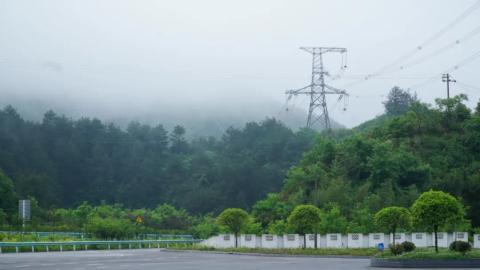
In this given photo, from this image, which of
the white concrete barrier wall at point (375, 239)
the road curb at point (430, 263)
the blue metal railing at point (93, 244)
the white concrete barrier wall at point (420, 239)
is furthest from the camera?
the white concrete barrier wall at point (420, 239)

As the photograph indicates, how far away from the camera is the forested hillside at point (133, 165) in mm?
95250

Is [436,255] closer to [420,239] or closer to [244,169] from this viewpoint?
[420,239]

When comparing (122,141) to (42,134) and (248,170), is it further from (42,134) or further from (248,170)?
(248,170)

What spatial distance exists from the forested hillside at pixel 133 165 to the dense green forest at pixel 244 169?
0.17 metres

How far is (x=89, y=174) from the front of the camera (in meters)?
102

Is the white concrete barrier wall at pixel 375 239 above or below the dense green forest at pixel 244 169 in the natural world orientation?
below

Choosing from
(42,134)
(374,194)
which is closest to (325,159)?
(374,194)

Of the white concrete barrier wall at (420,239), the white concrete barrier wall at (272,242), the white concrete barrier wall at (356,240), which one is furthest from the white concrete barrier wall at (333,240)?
the white concrete barrier wall at (420,239)

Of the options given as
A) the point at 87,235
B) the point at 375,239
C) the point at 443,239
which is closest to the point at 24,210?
the point at 87,235

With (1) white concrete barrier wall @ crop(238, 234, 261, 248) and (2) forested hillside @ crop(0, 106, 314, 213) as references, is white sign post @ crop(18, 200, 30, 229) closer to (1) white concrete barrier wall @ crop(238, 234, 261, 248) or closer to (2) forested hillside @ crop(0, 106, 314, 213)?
(1) white concrete barrier wall @ crop(238, 234, 261, 248)

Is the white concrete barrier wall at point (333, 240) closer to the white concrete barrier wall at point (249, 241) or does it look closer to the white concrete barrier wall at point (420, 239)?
the white concrete barrier wall at point (420, 239)

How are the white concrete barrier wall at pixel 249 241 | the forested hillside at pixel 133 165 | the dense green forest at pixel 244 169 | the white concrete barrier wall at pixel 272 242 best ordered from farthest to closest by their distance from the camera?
the forested hillside at pixel 133 165 < the dense green forest at pixel 244 169 < the white concrete barrier wall at pixel 249 241 < the white concrete barrier wall at pixel 272 242

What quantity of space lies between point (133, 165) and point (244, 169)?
18.2m

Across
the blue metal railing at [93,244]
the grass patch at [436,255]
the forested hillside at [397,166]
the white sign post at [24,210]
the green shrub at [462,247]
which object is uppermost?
the forested hillside at [397,166]
